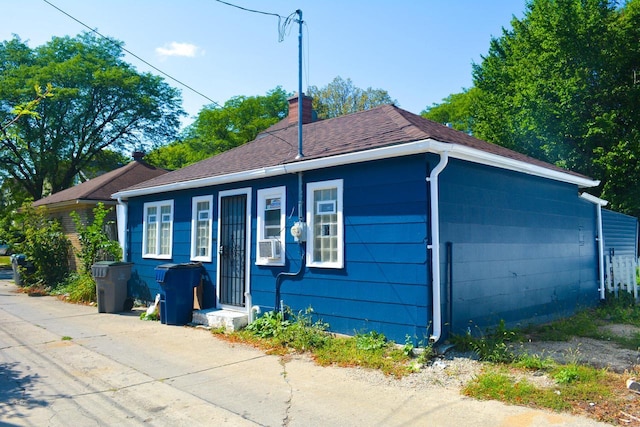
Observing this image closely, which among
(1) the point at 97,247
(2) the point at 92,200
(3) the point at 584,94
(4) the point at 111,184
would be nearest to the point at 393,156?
(1) the point at 97,247

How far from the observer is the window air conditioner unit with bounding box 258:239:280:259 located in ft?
26.6

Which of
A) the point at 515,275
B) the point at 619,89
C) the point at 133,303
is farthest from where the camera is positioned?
the point at 619,89

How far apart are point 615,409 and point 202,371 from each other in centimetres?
463

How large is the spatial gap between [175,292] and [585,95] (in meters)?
16.5

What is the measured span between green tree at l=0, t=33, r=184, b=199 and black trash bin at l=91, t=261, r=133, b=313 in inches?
704

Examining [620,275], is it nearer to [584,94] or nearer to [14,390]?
[584,94]

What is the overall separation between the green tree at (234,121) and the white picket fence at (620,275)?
24350 mm

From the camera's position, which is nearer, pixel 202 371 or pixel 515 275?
pixel 202 371

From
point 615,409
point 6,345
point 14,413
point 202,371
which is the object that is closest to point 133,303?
point 6,345

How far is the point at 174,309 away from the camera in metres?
9.22

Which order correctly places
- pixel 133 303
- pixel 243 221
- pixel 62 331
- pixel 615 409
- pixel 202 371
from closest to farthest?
pixel 615 409
pixel 202 371
pixel 62 331
pixel 243 221
pixel 133 303

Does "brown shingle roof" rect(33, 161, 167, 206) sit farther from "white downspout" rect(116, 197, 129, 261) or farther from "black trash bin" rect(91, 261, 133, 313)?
"black trash bin" rect(91, 261, 133, 313)

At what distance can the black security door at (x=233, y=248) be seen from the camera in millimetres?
9125

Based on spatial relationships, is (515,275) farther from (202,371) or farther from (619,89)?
(619,89)
